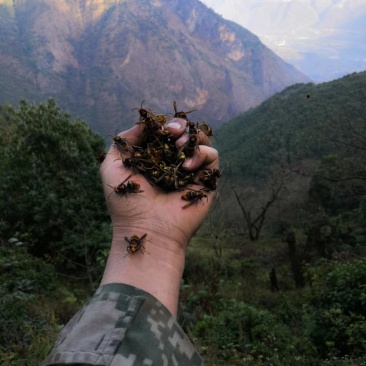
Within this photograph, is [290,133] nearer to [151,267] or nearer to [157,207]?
[157,207]

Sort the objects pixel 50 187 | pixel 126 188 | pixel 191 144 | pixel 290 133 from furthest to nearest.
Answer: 1. pixel 290 133
2. pixel 50 187
3. pixel 191 144
4. pixel 126 188

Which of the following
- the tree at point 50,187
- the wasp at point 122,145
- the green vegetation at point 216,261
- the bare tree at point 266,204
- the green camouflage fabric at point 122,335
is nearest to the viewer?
the green camouflage fabric at point 122,335

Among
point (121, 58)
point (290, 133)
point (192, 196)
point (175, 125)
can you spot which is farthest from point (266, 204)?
point (121, 58)

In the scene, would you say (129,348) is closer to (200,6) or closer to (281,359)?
(281,359)

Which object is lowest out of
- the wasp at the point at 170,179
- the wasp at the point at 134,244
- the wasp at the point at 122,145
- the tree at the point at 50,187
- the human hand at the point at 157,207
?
the tree at the point at 50,187

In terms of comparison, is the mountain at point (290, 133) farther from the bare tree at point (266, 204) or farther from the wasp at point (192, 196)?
the wasp at point (192, 196)

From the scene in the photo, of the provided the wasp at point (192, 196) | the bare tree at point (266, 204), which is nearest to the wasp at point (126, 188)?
the wasp at point (192, 196)

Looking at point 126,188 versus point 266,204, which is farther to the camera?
point 266,204

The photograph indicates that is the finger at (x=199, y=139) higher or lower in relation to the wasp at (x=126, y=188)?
Answer: higher
